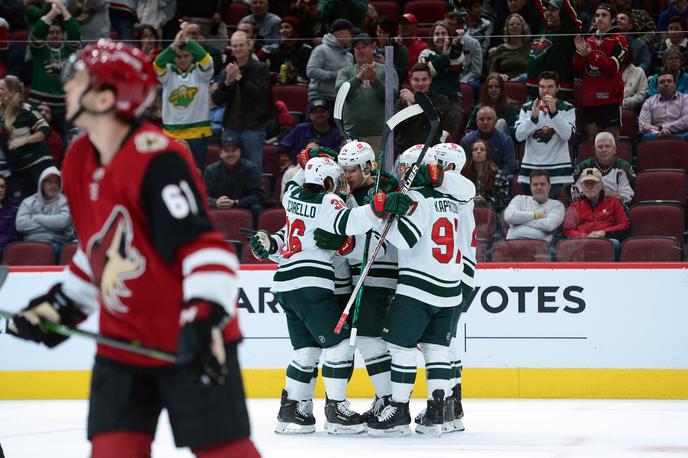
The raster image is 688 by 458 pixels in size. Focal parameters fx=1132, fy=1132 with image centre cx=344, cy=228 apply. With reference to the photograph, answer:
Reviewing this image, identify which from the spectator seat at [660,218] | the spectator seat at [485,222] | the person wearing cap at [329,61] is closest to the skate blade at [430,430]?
the spectator seat at [485,222]

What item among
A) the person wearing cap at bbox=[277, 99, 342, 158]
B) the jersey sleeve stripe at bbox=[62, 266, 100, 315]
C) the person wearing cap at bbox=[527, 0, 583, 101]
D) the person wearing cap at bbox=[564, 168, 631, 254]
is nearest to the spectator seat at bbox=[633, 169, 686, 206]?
the person wearing cap at bbox=[564, 168, 631, 254]

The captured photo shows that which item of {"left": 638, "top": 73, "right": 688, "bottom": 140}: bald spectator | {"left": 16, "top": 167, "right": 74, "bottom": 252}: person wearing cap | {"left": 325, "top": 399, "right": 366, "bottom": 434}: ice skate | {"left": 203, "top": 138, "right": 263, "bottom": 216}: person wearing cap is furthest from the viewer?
{"left": 16, "top": 167, "right": 74, "bottom": 252}: person wearing cap

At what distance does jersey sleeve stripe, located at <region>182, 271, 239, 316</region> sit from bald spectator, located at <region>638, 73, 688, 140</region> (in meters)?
5.15

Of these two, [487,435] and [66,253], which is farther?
[66,253]

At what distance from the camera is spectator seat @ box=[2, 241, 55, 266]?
24.2 ft

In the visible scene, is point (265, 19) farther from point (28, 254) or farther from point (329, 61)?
point (28, 254)

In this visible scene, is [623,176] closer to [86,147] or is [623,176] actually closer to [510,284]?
[510,284]

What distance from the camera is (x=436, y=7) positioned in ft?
33.6

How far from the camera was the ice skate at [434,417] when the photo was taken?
547 cm

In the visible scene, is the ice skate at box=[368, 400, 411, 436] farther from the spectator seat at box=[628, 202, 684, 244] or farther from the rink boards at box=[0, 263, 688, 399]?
the spectator seat at box=[628, 202, 684, 244]

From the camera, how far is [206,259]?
7.45 feet

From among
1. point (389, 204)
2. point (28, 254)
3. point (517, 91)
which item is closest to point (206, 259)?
point (389, 204)

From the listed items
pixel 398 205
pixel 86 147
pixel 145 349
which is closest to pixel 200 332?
pixel 145 349

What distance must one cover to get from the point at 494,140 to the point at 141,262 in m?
4.87
